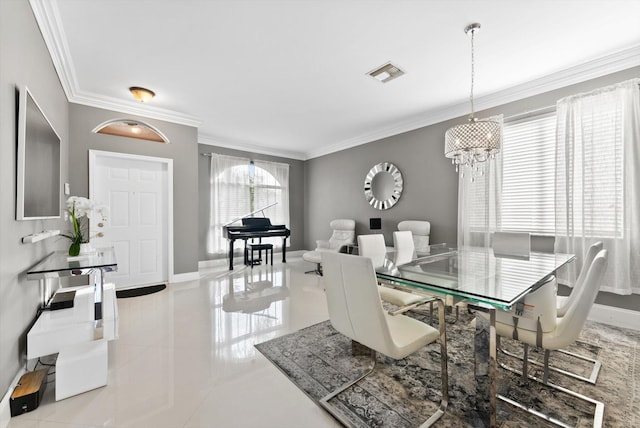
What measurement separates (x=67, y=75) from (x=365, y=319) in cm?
409

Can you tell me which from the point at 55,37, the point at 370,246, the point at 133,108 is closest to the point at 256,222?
the point at 133,108

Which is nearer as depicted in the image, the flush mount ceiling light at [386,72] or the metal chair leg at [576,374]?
the metal chair leg at [576,374]

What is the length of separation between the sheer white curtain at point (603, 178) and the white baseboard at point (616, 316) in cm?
24

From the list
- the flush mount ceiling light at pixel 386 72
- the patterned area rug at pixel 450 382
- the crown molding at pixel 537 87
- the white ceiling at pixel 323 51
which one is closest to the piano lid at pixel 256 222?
the white ceiling at pixel 323 51

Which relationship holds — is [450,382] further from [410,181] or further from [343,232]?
[343,232]

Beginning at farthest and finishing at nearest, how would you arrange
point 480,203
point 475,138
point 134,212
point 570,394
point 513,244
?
point 134,212 < point 480,203 < point 513,244 < point 475,138 < point 570,394

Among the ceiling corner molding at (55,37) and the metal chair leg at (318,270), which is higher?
the ceiling corner molding at (55,37)

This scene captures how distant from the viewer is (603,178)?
2.76 meters

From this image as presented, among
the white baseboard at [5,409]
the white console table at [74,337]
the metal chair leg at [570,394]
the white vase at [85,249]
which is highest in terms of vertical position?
the white vase at [85,249]

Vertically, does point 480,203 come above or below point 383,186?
below

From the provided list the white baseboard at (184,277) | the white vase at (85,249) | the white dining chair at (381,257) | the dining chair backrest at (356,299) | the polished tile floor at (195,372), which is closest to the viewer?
the dining chair backrest at (356,299)

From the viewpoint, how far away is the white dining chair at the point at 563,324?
1.42 meters

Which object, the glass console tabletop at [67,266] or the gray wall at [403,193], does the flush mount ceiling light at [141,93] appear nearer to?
the glass console tabletop at [67,266]

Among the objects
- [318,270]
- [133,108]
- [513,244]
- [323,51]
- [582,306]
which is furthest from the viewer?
[318,270]
